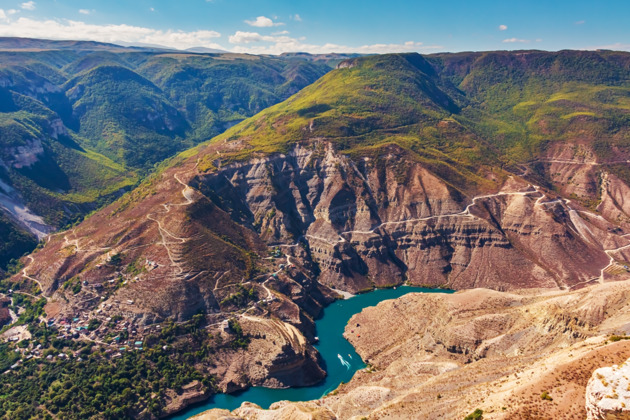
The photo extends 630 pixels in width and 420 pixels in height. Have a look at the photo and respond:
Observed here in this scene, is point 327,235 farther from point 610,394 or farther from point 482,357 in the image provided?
point 610,394

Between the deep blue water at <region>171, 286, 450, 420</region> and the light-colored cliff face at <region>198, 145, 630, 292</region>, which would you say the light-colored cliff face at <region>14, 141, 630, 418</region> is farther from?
the deep blue water at <region>171, 286, 450, 420</region>

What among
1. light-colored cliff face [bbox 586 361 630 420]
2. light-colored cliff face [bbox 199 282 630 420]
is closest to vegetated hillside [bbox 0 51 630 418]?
light-colored cliff face [bbox 199 282 630 420]

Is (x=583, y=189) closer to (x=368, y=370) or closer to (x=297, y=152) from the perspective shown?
(x=297, y=152)

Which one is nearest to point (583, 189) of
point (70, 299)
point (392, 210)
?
point (392, 210)

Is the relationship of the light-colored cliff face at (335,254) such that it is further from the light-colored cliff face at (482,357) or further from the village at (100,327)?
the village at (100,327)

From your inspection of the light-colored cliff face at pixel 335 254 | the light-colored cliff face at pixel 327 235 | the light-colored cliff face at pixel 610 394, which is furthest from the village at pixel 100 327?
the light-colored cliff face at pixel 610 394

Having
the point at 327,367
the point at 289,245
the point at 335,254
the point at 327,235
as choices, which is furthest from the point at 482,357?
the point at 289,245
